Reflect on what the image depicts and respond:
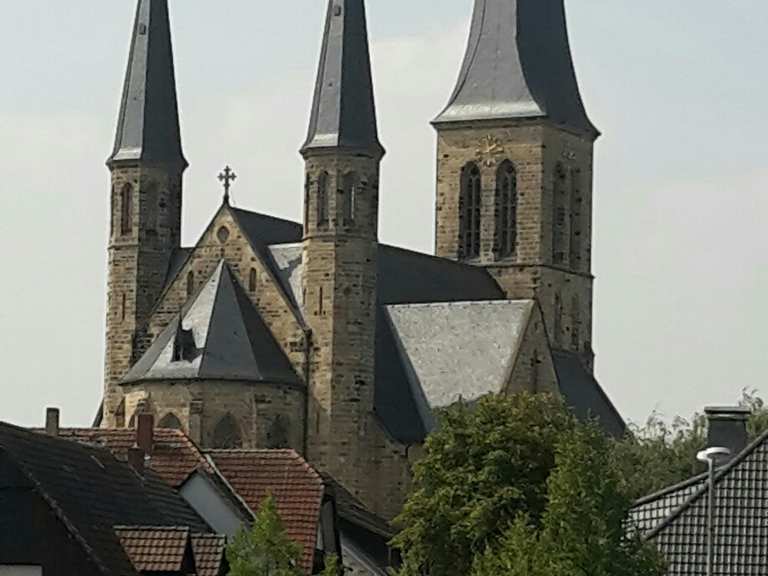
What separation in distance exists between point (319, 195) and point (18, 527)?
43330 millimetres

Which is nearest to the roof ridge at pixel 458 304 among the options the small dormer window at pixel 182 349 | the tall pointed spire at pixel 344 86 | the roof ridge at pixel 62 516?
the tall pointed spire at pixel 344 86

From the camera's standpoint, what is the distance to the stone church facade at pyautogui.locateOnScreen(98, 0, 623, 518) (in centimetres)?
8644

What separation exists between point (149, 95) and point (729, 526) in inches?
1681

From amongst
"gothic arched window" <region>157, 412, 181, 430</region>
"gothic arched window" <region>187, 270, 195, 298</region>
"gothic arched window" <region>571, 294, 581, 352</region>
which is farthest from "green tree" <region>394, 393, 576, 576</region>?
"gothic arched window" <region>571, 294, 581, 352</region>

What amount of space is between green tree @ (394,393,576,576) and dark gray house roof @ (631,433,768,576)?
370 inches

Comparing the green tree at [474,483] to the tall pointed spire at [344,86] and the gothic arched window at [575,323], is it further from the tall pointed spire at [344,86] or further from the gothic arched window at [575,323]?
the gothic arched window at [575,323]

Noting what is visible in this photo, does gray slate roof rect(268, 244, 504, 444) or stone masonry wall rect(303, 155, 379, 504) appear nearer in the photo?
stone masonry wall rect(303, 155, 379, 504)

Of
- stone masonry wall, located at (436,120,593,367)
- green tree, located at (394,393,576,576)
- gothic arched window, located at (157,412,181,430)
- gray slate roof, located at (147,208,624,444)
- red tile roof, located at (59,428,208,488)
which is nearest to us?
red tile roof, located at (59,428,208,488)

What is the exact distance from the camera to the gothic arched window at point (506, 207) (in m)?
104

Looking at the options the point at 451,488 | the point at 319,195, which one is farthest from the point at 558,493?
the point at 319,195

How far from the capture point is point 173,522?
5209cm

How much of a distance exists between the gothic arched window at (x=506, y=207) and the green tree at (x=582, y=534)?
57.9 meters

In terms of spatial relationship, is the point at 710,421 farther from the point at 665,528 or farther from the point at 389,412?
the point at 389,412

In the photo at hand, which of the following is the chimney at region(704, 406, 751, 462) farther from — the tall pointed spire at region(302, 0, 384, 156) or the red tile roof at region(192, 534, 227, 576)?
the tall pointed spire at region(302, 0, 384, 156)
